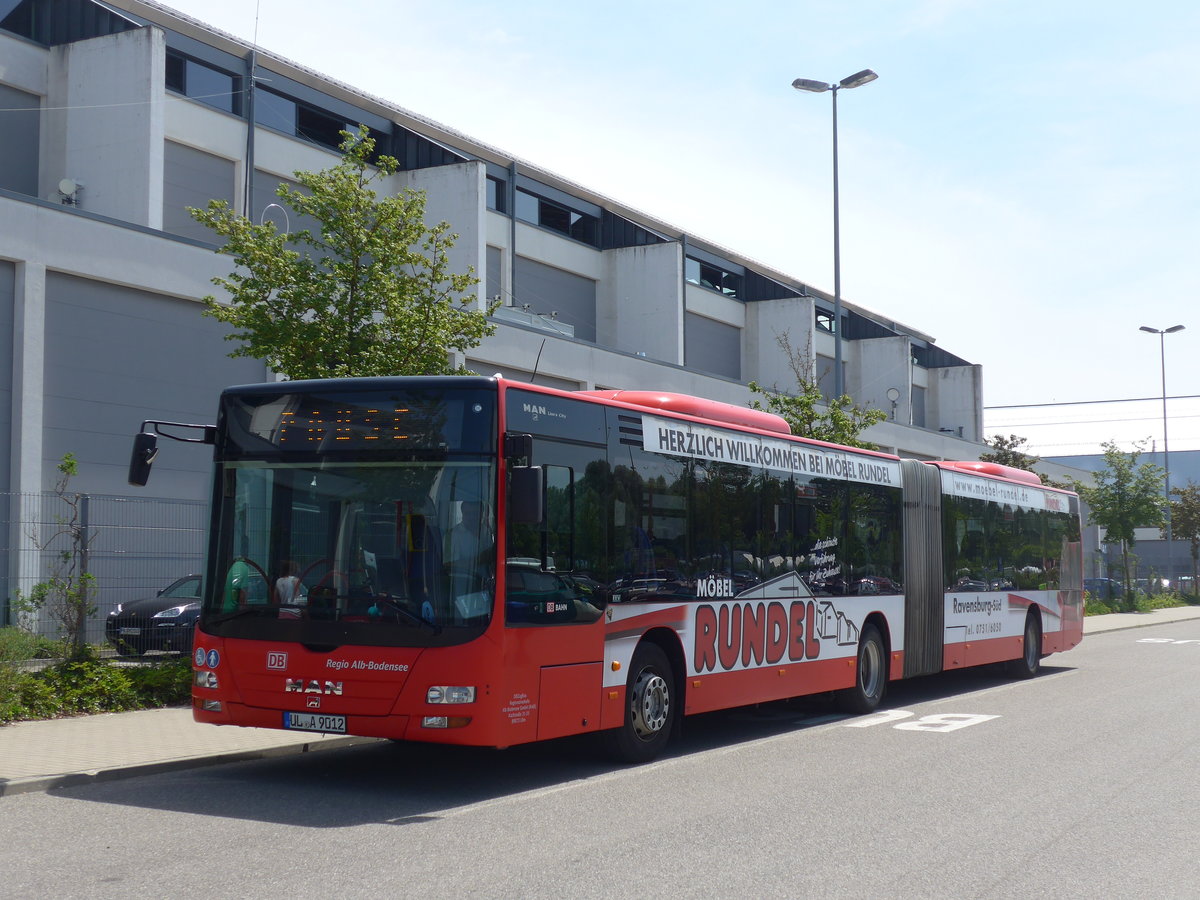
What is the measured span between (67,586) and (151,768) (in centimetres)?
387

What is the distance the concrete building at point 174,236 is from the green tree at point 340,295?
1870 mm

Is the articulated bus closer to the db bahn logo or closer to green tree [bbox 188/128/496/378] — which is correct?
the db bahn logo

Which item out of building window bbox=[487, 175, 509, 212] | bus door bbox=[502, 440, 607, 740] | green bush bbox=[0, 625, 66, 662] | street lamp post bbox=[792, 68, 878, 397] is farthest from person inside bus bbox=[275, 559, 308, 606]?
building window bbox=[487, 175, 509, 212]

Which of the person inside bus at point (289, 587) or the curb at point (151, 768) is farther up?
the person inside bus at point (289, 587)

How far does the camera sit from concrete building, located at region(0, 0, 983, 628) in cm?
1991

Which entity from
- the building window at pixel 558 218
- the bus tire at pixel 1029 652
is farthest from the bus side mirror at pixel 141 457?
the building window at pixel 558 218

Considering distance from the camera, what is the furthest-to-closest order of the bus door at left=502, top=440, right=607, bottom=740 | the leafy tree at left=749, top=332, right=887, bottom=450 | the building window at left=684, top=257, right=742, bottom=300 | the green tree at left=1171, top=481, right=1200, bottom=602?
the green tree at left=1171, top=481, right=1200, bottom=602 < the building window at left=684, top=257, right=742, bottom=300 < the leafy tree at left=749, top=332, right=887, bottom=450 < the bus door at left=502, top=440, right=607, bottom=740

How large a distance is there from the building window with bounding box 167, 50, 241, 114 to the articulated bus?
57.7ft

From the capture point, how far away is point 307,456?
367 inches

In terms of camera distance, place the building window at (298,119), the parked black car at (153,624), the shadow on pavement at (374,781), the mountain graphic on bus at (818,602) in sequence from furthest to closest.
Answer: the building window at (298,119) < the parked black car at (153,624) < the mountain graphic on bus at (818,602) < the shadow on pavement at (374,781)

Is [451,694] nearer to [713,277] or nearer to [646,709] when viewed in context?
[646,709]

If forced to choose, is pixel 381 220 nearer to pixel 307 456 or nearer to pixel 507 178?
pixel 307 456

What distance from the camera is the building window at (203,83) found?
25.6 m

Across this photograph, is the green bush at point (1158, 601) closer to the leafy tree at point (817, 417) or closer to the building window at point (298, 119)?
the leafy tree at point (817, 417)
